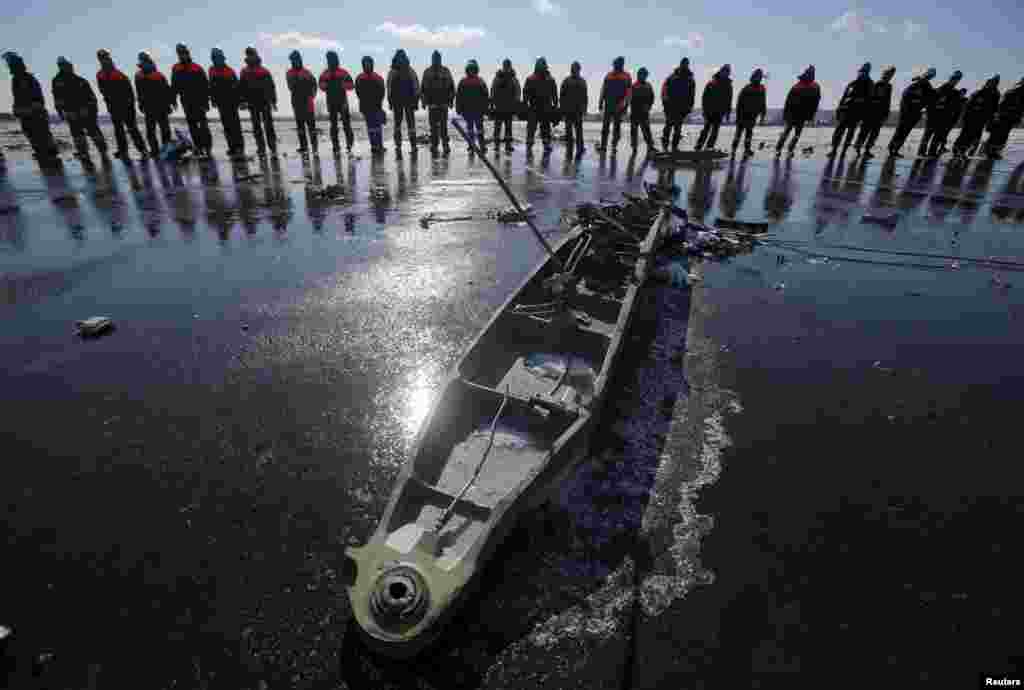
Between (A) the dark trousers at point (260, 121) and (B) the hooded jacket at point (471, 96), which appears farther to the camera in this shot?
(B) the hooded jacket at point (471, 96)

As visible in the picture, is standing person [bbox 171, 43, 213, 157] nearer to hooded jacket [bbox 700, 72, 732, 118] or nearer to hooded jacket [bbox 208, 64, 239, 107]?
hooded jacket [bbox 208, 64, 239, 107]

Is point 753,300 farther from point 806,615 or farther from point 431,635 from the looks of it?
point 431,635

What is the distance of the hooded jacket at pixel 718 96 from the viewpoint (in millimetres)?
16953

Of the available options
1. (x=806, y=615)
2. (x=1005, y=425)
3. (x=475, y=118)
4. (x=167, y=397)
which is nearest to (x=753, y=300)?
(x=1005, y=425)

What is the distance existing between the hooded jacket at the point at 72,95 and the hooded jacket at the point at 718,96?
21.4m

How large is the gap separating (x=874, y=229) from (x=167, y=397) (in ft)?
36.7

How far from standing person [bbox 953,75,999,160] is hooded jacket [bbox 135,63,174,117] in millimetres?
30535

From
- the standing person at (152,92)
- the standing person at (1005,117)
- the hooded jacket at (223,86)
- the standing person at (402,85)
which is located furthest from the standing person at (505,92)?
the standing person at (1005,117)

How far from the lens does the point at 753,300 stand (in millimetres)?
5793

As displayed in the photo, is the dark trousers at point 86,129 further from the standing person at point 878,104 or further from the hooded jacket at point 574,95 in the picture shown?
the standing person at point 878,104

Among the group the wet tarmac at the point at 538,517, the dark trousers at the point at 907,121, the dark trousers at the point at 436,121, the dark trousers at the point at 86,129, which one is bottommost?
the wet tarmac at the point at 538,517

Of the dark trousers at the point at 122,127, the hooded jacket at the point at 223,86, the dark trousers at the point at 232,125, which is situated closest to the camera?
the hooded jacket at the point at 223,86

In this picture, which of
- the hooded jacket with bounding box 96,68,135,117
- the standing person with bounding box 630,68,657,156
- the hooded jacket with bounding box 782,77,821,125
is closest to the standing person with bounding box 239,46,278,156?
the hooded jacket with bounding box 96,68,135,117

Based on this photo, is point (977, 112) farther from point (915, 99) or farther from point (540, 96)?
point (540, 96)
